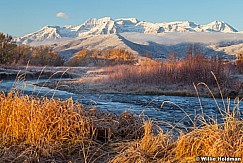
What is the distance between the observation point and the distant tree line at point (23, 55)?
5323 centimetres

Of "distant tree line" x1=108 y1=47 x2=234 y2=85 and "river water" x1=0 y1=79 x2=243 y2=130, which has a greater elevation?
"distant tree line" x1=108 y1=47 x2=234 y2=85

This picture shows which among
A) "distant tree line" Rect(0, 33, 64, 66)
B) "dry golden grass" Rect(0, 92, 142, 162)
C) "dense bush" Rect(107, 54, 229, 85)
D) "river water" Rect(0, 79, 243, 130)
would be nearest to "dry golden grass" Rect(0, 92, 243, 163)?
"dry golden grass" Rect(0, 92, 142, 162)

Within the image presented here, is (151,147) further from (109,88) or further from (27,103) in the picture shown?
(109,88)

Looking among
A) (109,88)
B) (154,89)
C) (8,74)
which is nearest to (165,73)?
(154,89)

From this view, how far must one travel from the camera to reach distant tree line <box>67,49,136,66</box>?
83.6m

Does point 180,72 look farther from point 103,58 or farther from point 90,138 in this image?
point 103,58

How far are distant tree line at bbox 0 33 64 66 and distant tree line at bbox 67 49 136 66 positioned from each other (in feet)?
24.2

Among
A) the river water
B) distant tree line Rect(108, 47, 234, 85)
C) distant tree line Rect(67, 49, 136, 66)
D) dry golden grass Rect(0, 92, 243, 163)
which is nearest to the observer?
dry golden grass Rect(0, 92, 243, 163)

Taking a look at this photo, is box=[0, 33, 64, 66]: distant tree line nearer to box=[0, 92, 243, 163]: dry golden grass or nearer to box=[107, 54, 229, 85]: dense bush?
box=[107, 54, 229, 85]: dense bush

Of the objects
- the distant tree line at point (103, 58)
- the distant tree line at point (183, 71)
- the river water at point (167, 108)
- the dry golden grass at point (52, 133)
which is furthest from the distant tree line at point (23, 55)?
the dry golden grass at point (52, 133)

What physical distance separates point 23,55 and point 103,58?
40.2 metres

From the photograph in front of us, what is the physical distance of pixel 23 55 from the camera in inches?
2491

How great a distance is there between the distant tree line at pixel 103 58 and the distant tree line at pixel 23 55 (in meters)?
7.38

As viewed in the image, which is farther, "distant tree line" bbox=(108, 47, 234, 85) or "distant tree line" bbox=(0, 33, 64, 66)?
"distant tree line" bbox=(0, 33, 64, 66)
